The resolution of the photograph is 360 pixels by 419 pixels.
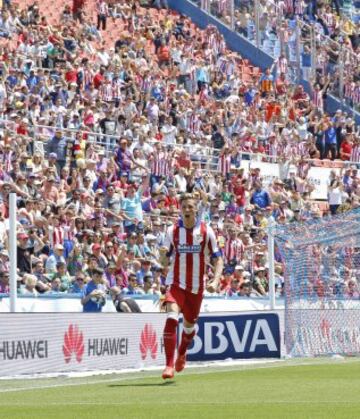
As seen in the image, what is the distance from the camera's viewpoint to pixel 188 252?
15828 millimetres

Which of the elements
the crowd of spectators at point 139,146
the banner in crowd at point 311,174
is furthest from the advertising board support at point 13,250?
the banner in crowd at point 311,174

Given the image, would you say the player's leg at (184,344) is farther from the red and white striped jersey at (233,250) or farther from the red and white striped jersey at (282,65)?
the red and white striped jersey at (282,65)

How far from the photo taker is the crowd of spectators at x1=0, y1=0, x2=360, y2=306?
23578 millimetres

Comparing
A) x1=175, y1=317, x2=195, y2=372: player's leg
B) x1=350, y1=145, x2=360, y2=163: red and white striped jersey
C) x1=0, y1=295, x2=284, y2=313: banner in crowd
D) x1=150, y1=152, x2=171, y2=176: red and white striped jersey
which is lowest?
x1=175, y1=317, x2=195, y2=372: player's leg

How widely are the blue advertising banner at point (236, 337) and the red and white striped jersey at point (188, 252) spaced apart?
4.46m

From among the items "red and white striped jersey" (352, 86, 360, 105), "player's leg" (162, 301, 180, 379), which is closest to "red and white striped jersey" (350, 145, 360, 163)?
"red and white striped jersey" (352, 86, 360, 105)

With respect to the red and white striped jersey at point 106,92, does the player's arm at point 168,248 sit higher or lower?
lower

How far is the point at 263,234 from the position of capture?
27.3 metres

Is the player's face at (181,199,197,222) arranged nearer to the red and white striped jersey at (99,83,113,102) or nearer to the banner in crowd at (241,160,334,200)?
the red and white striped jersey at (99,83,113,102)

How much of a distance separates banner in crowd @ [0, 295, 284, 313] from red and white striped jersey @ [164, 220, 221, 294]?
11.1 feet

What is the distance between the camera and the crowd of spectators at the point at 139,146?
23.6 metres

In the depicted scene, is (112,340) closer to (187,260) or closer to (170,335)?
(187,260)

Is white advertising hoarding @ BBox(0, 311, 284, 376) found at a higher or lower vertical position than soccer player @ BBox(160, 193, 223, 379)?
lower

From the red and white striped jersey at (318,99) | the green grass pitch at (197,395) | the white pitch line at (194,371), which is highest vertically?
the red and white striped jersey at (318,99)
